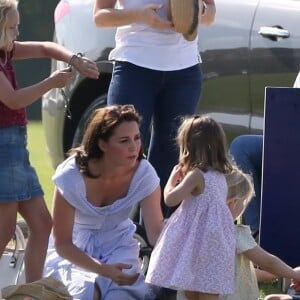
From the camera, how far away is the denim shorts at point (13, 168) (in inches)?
215

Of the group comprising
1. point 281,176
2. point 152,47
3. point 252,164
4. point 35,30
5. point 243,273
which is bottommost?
point 35,30

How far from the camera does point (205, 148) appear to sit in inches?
205

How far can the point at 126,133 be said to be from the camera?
533cm

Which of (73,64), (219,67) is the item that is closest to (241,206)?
(73,64)

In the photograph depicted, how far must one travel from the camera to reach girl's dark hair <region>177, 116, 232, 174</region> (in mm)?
5191

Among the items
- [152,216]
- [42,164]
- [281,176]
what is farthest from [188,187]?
[42,164]

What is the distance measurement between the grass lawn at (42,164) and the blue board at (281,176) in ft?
1.32

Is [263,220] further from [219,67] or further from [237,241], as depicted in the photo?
[219,67]

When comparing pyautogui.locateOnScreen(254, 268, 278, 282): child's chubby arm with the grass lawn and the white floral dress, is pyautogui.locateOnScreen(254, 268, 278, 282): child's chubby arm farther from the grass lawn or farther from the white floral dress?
the white floral dress

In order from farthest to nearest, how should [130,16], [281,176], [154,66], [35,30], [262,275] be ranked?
[35,30]
[154,66]
[130,16]
[262,275]
[281,176]

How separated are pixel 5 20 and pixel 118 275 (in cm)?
115

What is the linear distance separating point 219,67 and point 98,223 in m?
2.12

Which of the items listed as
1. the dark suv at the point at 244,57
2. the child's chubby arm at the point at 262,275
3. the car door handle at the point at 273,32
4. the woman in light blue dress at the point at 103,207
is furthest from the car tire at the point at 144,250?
the car door handle at the point at 273,32

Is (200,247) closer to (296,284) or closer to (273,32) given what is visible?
(296,284)
